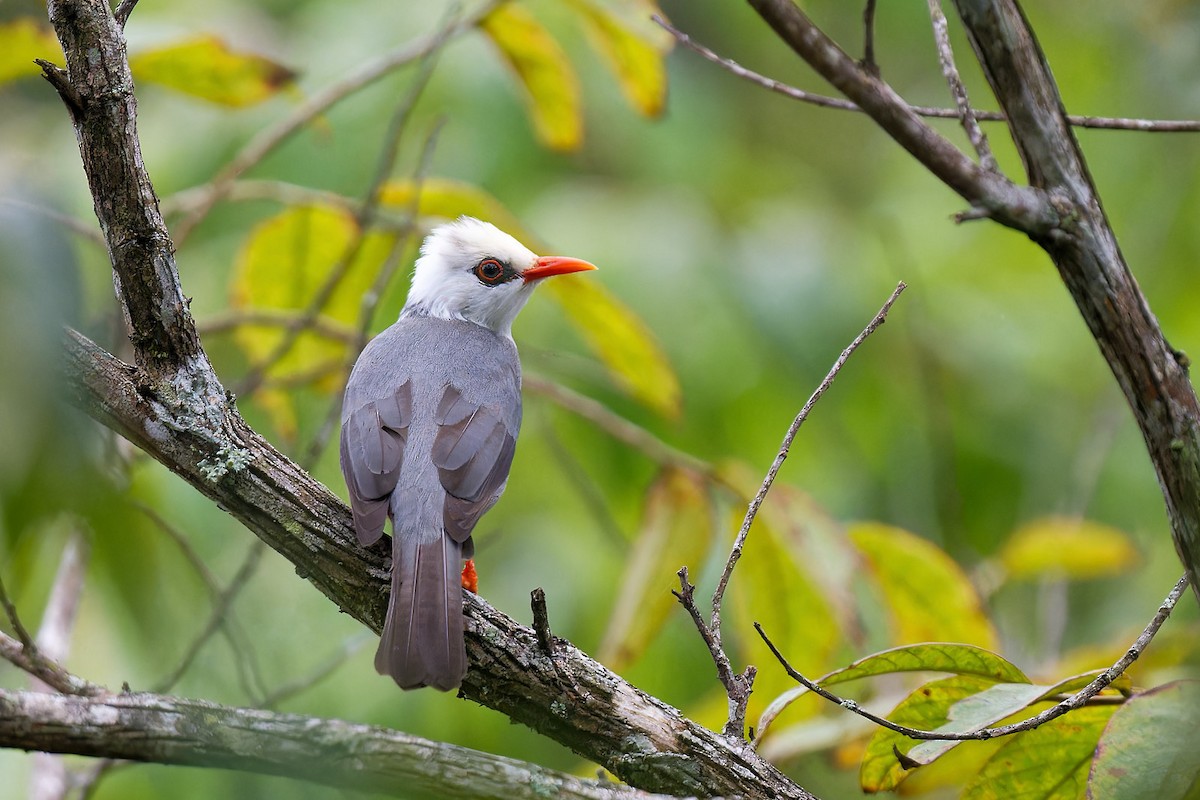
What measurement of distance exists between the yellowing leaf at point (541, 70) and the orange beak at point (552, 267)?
0.49 metres

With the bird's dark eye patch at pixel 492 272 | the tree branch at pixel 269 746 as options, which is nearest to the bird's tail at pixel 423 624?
the tree branch at pixel 269 746

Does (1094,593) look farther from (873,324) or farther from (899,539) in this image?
(873,324)

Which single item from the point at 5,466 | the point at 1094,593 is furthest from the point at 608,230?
the point at 5,466

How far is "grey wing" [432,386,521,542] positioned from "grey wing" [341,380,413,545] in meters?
0.14

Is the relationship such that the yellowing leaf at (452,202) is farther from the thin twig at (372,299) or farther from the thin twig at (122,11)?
the thin twig at (122,11)

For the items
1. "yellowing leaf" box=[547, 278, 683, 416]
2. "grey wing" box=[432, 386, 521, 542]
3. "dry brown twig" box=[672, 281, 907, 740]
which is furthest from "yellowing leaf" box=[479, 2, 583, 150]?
"dry brown twig" box=[672, 281, 907, 740]

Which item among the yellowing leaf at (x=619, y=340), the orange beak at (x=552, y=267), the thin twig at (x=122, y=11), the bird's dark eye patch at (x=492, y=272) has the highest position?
the bird's dark eye patch at (x=492, y=272)

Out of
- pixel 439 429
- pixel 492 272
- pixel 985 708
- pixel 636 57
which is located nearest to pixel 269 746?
pixel 985 708

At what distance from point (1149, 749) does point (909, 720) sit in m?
0.61

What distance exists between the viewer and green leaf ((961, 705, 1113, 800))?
8.73 feet

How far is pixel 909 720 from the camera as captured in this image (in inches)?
110

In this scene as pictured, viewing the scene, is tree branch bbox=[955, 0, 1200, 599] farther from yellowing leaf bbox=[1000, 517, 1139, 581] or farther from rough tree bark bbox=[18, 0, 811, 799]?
yellowing leaf bbox=[1000, 517, 1139, 581]

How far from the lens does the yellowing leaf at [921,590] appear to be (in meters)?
3.98

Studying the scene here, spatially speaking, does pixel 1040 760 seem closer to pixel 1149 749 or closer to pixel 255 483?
pixel 1149 749
